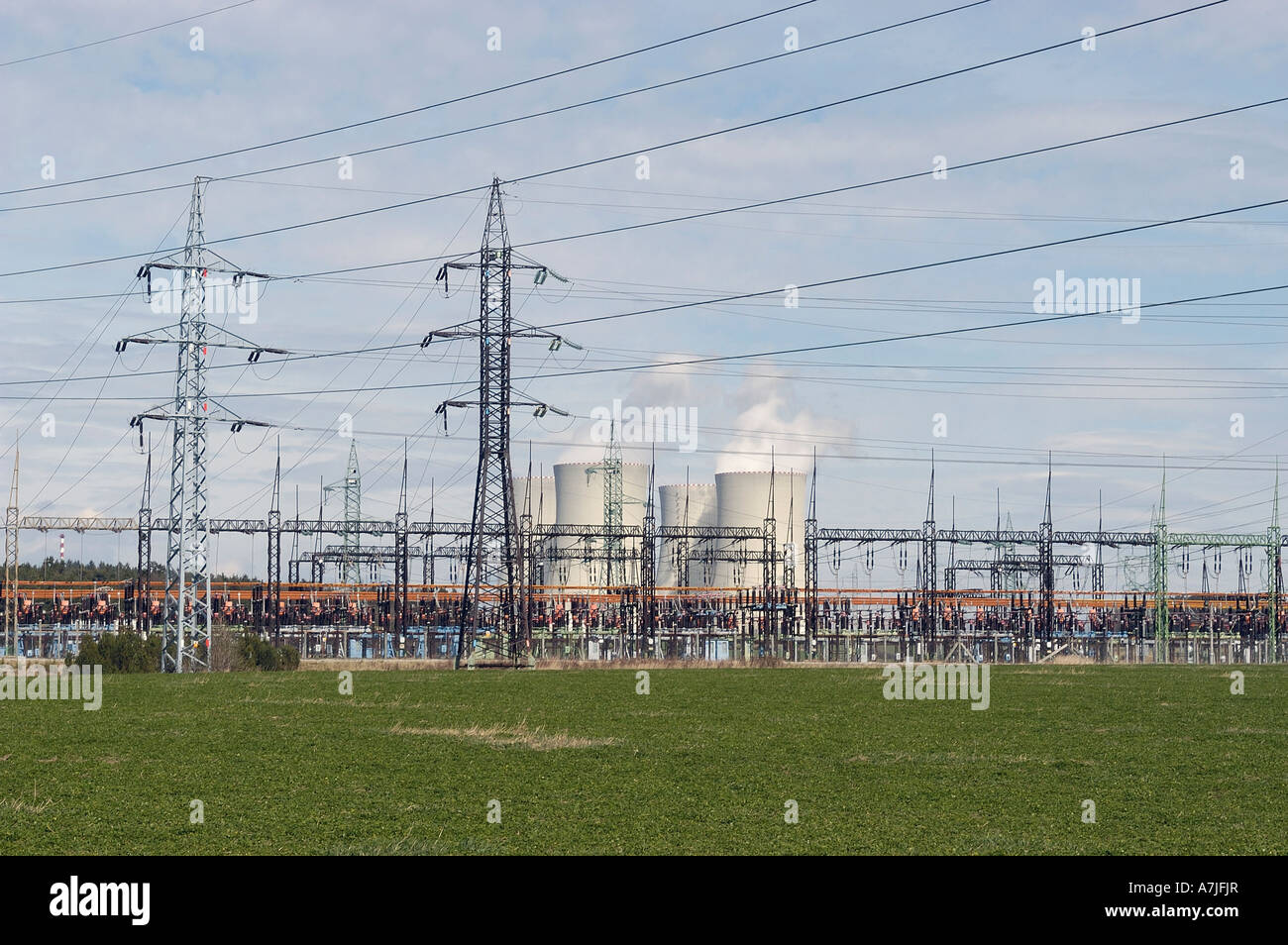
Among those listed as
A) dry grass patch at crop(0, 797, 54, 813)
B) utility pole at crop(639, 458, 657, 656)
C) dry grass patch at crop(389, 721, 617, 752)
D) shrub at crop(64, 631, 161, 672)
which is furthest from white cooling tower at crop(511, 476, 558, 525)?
dry grass patch at crop(0, 797, 54, 813)

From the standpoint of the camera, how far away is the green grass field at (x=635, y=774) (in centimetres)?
1606

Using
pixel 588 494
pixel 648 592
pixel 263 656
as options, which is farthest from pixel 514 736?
Answer: pixel 588 494

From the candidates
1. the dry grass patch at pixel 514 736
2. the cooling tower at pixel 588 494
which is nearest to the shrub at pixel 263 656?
the dry grass patch at pixel 514 736

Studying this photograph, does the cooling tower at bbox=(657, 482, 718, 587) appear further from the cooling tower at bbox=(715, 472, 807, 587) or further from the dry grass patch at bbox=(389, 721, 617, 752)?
the dry grass patch at bbox=(389, 721, 617, 752)

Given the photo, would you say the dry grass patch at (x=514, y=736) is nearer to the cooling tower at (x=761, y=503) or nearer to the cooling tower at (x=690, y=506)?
the cooling tower at (x=761, y=503)

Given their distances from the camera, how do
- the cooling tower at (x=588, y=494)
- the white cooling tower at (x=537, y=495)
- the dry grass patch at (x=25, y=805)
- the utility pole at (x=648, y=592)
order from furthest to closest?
the white cooling tower at (x=537, y=495), the cooling tower at (x=588, y=494), the utility pole at (x=648, y=592), the dry grass patch at (x=25, y=805)

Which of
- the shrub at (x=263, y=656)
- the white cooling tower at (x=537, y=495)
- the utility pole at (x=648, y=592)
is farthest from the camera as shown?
the white cooling tower at (x=537, y=495)

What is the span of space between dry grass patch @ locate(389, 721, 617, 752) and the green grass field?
0.50ft

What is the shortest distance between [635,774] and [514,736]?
629cm

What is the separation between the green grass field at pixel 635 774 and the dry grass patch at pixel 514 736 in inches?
6.0
